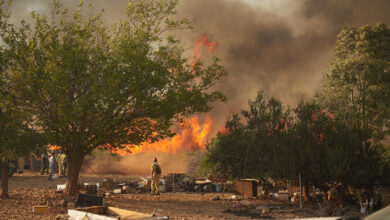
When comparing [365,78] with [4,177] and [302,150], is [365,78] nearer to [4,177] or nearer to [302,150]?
[302,150]

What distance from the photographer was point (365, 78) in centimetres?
3441

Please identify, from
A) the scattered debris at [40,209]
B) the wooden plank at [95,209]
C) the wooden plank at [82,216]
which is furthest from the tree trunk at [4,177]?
the wooden plank at [82,216]

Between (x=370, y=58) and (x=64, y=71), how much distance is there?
1167 inches

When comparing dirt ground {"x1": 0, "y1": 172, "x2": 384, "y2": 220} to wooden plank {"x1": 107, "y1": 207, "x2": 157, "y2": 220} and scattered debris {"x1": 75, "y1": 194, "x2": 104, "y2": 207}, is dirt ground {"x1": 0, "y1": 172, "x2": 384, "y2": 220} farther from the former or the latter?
wooden plank {"x1": 107, "y1": 207, "x2": 157, "y2": 220}

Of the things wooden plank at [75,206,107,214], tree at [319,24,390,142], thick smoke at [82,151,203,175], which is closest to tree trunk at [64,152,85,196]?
wooden plank at [75,206,107,214]

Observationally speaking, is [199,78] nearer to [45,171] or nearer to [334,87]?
[334,87]

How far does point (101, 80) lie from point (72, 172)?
17.0ft

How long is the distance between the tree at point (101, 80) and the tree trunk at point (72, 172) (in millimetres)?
51

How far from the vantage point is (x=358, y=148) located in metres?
16.3

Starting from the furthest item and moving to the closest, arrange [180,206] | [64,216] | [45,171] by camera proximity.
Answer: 1. [45,171]
2. [180,206]
3. [64,216]

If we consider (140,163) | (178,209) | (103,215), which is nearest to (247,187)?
(178,209)

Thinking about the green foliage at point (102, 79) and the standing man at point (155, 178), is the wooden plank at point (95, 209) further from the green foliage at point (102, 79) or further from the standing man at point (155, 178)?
the standing man at point (155, 178)

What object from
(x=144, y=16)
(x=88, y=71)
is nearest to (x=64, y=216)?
(x=88, y=71)

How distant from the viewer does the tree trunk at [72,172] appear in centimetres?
1852
